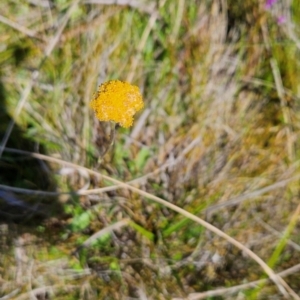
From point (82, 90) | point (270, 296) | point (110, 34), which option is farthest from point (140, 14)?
point (270, 296)

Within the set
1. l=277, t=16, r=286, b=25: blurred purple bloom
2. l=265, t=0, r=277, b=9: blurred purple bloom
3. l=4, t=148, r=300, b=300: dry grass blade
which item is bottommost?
l=4, t=148, r=300, b=300: dry grass blade

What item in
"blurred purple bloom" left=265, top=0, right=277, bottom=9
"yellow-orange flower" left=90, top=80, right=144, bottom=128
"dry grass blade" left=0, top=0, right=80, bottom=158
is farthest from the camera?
"blurred purple bloom" left=265, top=0, right=277, bottom=9

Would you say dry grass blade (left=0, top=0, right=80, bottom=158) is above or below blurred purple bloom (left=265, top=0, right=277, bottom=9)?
below

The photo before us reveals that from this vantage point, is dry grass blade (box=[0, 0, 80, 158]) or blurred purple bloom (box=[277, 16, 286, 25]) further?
blurred purple bloom (box=[277, 16, 286, 25])

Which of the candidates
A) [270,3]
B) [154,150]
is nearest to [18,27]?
[154,150]

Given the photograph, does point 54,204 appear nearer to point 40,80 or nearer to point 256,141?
point 40,80

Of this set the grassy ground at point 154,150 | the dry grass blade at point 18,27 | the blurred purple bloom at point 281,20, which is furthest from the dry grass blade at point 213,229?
the blurred purple bloom at point 281,20

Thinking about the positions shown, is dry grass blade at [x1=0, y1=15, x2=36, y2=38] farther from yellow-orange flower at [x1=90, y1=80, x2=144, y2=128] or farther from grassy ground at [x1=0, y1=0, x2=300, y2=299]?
yellow-orange flower at [x1=90, y1=80, x2=144, y2=128]

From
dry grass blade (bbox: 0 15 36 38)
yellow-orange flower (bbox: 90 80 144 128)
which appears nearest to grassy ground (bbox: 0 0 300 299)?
dry grass blade (bbox: 0 15 36 38)
